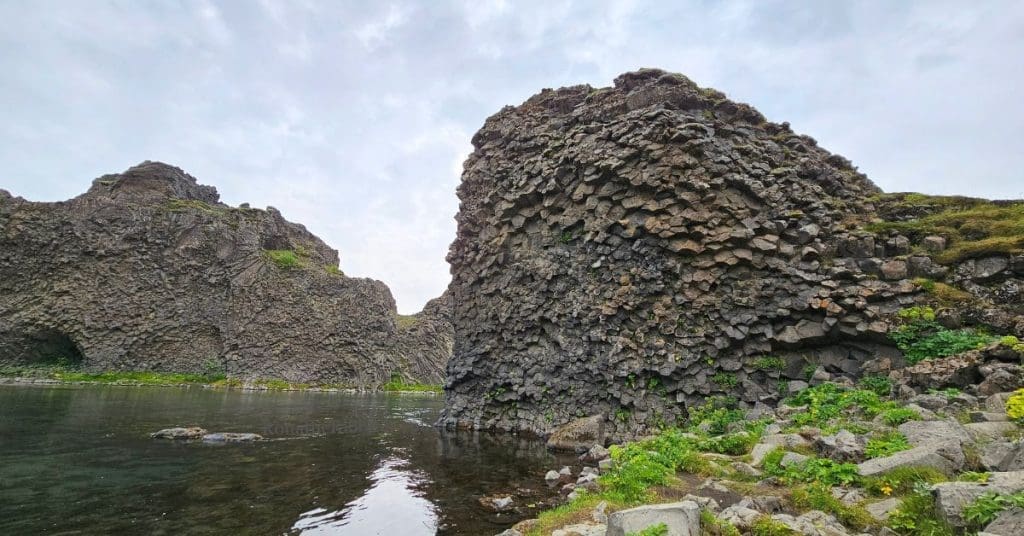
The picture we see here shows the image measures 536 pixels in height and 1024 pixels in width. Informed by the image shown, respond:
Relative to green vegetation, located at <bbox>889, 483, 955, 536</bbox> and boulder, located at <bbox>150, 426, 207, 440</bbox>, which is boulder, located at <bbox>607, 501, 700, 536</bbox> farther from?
boulder, located at <bbox>150, 426, 207, 440</bbox>

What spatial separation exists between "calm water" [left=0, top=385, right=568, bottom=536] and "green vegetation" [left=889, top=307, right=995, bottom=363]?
1458 centimetres

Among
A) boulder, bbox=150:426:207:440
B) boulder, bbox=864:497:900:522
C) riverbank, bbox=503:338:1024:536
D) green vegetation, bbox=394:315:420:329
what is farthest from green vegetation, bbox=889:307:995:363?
green vegetation, bbox=394:315:420:329

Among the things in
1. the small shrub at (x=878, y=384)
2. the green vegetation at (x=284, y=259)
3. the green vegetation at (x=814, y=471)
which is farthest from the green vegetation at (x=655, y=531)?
the green vegetation at (x=284, y=259)

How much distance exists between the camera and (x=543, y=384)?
91.8 ft

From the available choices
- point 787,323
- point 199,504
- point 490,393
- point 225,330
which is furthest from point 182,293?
point 787,323

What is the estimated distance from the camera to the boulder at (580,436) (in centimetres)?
2274

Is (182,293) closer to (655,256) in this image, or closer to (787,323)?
(655,256)

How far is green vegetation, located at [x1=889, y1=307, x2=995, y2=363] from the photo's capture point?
16.6 metres

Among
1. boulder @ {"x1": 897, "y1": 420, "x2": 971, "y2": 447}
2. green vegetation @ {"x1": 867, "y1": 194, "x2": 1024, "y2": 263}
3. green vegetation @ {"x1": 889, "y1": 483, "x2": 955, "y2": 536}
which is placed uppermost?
green vegetation @ {"x1": 867, "y1": 194, "x2": 1024, "y2": 263}

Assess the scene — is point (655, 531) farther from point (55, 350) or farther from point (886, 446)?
point (55, 350)

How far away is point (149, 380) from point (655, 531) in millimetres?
80553

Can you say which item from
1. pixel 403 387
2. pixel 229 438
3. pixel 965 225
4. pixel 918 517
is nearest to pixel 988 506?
pixel 918 517

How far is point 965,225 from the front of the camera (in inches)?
827

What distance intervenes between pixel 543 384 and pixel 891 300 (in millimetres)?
17263
